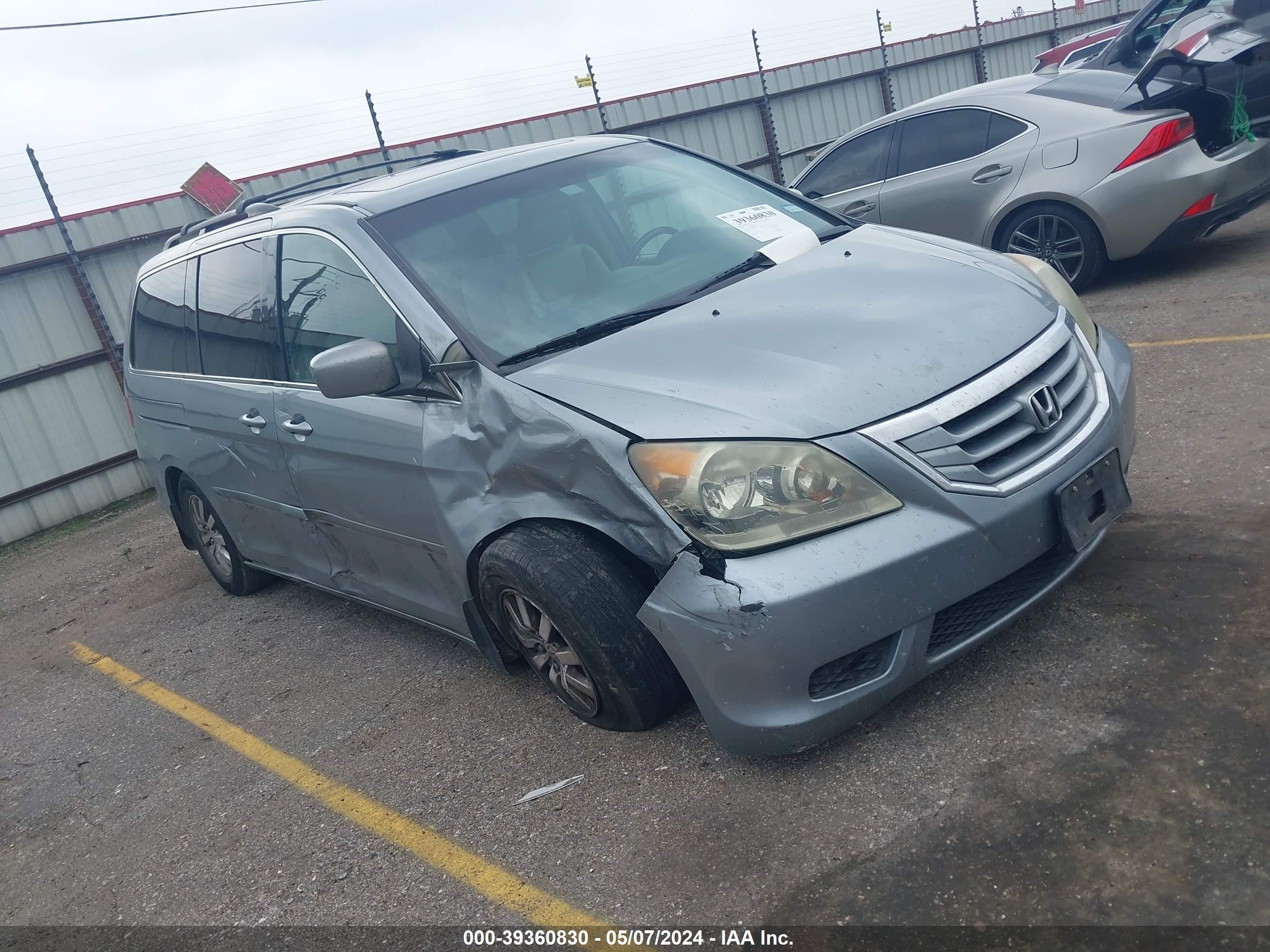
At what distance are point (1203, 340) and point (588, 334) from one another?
3830 mm

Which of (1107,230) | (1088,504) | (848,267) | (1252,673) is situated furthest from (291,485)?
(1107,230)

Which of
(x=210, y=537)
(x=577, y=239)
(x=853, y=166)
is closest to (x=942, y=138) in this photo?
(x=853, y=166)

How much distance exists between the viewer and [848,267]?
3498mm

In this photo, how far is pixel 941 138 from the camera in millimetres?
7656

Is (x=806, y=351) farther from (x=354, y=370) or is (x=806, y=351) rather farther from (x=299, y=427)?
(x=299, y=427)

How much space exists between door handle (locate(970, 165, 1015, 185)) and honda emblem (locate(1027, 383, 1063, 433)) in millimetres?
4704

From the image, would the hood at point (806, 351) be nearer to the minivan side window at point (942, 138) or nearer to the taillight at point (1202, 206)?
the taillight at point (1202, 206)

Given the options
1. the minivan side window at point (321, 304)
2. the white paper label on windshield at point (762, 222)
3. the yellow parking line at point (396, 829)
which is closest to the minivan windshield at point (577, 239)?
the white paper label on windshield at point (762, 222)

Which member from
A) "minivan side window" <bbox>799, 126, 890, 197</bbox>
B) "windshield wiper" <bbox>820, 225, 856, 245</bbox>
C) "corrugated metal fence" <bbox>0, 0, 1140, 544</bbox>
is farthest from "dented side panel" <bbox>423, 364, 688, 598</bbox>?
"corrugated metal fence" <bbox>0, 0, 1140, 544</bbox>

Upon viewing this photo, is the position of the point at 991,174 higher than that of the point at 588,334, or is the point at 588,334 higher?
the point at 588,334

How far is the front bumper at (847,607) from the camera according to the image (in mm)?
2611

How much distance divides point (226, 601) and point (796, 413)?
13.7 ft

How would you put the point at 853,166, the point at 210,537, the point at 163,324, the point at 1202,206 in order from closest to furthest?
the point at 163,324, the point at 210,537, the point at 1202,206, the point at 853,166

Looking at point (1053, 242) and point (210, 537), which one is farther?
point (1053, 242)
